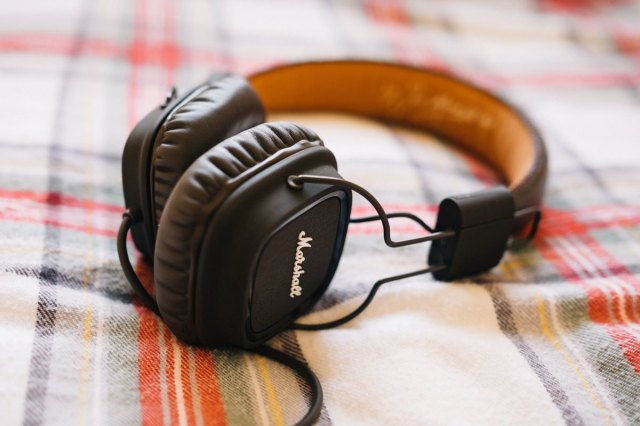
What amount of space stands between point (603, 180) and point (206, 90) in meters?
0.66

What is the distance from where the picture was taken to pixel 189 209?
0.55 meters

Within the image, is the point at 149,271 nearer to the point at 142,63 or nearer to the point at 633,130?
the point at 142,63

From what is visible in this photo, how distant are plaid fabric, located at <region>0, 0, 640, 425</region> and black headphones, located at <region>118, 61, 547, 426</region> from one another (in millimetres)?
41

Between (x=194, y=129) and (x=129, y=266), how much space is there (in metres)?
0.15

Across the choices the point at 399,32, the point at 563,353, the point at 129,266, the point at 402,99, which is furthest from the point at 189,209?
the point at 399,32

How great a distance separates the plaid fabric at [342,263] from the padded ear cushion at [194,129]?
0.15 metres

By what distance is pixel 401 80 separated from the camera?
1131 mm

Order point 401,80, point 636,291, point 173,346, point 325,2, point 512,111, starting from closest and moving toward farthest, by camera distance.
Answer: point 173,346 < point 636,291 < point 512,111 < point 401,80 < point 325,2

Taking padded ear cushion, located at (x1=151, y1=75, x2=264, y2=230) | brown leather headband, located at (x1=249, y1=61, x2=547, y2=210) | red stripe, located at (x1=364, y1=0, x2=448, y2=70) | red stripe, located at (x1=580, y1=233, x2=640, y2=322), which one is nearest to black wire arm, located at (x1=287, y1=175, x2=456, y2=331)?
padded ear cushion, located at (x1=151, y1=75, x2=264, y2=230)

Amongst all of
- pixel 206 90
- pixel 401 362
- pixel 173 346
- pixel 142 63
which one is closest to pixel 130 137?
pixel 206 90

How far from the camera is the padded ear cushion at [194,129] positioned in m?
0.62

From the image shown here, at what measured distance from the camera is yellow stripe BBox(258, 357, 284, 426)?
0.60 m

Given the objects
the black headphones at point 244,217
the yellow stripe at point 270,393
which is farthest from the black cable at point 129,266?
the yellow stripe at point 270,393

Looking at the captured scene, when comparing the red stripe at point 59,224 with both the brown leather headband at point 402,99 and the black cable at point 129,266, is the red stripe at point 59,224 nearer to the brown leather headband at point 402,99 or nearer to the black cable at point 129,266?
the black cable at point 129,266
